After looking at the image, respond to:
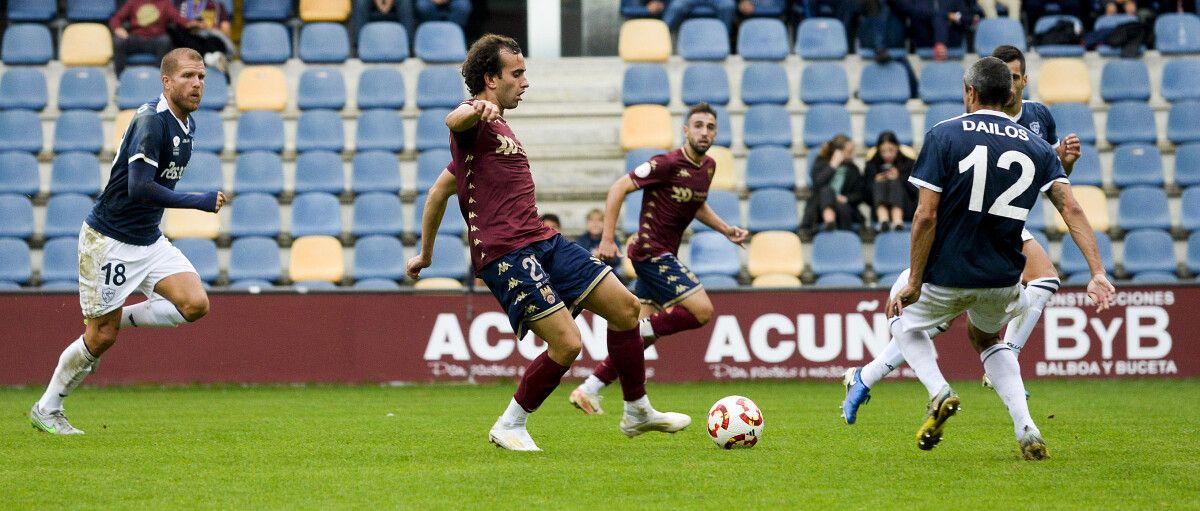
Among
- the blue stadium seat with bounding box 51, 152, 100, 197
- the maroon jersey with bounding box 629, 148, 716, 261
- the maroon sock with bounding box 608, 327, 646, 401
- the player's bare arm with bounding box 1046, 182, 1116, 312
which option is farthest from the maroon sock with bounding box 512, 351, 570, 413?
the blue stadium seat with bounding box 51, 152, 100, 197

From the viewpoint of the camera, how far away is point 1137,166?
54.1 ft

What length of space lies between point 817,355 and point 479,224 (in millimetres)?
7354

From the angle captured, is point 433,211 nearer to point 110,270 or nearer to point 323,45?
point 110,270

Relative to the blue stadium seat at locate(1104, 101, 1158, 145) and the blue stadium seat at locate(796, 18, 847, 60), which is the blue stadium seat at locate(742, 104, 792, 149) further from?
the blue stadium seat at locate(1104, 101, 1158, 145)

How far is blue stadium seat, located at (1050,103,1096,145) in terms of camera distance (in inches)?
664

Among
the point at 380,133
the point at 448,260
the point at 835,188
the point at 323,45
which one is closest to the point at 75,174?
the point at 323,45

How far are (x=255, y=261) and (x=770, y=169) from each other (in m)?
6.07

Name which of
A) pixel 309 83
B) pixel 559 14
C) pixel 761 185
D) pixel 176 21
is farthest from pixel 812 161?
pixel 176 21

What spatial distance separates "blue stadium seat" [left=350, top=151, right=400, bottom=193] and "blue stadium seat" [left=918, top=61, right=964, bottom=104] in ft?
21.9

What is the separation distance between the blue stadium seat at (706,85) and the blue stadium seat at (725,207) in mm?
1714

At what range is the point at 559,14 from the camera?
19.3m

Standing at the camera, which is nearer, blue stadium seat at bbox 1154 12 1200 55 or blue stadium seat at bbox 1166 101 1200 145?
blue stadium seat at bbox 1166 101 1200 145

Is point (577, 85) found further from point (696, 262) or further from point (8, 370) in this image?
point (8, 370)

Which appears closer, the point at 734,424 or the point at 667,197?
the point at 734,424
